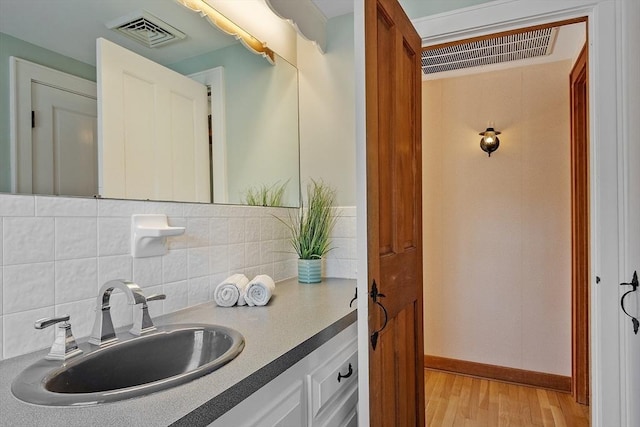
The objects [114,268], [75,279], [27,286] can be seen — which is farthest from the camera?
[114,268]

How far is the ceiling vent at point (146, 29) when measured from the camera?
1312mm

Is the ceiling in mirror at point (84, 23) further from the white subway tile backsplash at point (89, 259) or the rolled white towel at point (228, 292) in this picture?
the rolled white towel at point (228, 292)

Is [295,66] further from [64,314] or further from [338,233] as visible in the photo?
[64,314]

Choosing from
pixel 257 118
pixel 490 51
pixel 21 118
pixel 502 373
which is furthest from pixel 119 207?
pixel 502 373

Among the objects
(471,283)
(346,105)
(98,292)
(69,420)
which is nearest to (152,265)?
(98,292)

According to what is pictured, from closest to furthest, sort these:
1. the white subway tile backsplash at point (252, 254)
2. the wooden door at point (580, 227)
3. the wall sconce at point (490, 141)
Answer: the white subway tile backsplash at point (252, 254) → the wooden door at point (580, 227) → the wall sconce at point (490, 141)

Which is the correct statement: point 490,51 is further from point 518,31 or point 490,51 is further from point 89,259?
point 89,259

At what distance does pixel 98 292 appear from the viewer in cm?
112

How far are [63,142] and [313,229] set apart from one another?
1230 millimetres

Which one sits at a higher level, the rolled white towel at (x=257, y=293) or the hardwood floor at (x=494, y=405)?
the rolled white towel at (x=257, y=293)

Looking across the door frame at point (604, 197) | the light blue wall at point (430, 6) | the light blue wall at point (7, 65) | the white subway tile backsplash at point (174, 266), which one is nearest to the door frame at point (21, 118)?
the light blue wall at point (7, 65)

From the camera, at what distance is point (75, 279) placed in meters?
1.09

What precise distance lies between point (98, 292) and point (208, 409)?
1.93ft

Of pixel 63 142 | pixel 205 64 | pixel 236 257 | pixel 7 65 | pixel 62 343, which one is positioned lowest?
pixel 62 343
